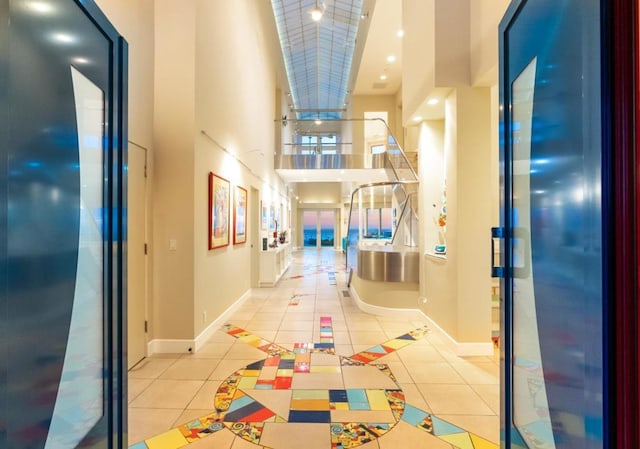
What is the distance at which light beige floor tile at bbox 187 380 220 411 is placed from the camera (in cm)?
258

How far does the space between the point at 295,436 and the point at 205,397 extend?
0.96 meters

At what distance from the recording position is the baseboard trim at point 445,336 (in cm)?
370

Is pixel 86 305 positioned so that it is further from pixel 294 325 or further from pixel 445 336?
pixel 445 336

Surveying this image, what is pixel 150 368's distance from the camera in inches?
131

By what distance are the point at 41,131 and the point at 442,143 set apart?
4792 mm

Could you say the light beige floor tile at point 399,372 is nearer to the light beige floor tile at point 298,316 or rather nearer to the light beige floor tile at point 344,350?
the light beige floor tile at point 344,350

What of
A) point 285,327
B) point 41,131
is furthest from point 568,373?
point 285,327

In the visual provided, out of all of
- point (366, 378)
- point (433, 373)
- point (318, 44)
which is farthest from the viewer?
point (318, 44)

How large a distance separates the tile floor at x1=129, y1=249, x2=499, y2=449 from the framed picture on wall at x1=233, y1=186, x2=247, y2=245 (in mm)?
1662

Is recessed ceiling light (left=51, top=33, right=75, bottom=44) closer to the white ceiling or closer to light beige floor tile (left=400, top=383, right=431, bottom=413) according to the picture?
light beige floor tile (left=400, top=383, right=431, bottom=413)

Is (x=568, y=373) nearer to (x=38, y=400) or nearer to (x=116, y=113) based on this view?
(x=38, y=400)

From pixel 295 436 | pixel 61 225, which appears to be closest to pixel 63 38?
pixel 61 225

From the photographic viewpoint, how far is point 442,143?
4.81 meters

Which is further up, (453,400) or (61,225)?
(61,225)
